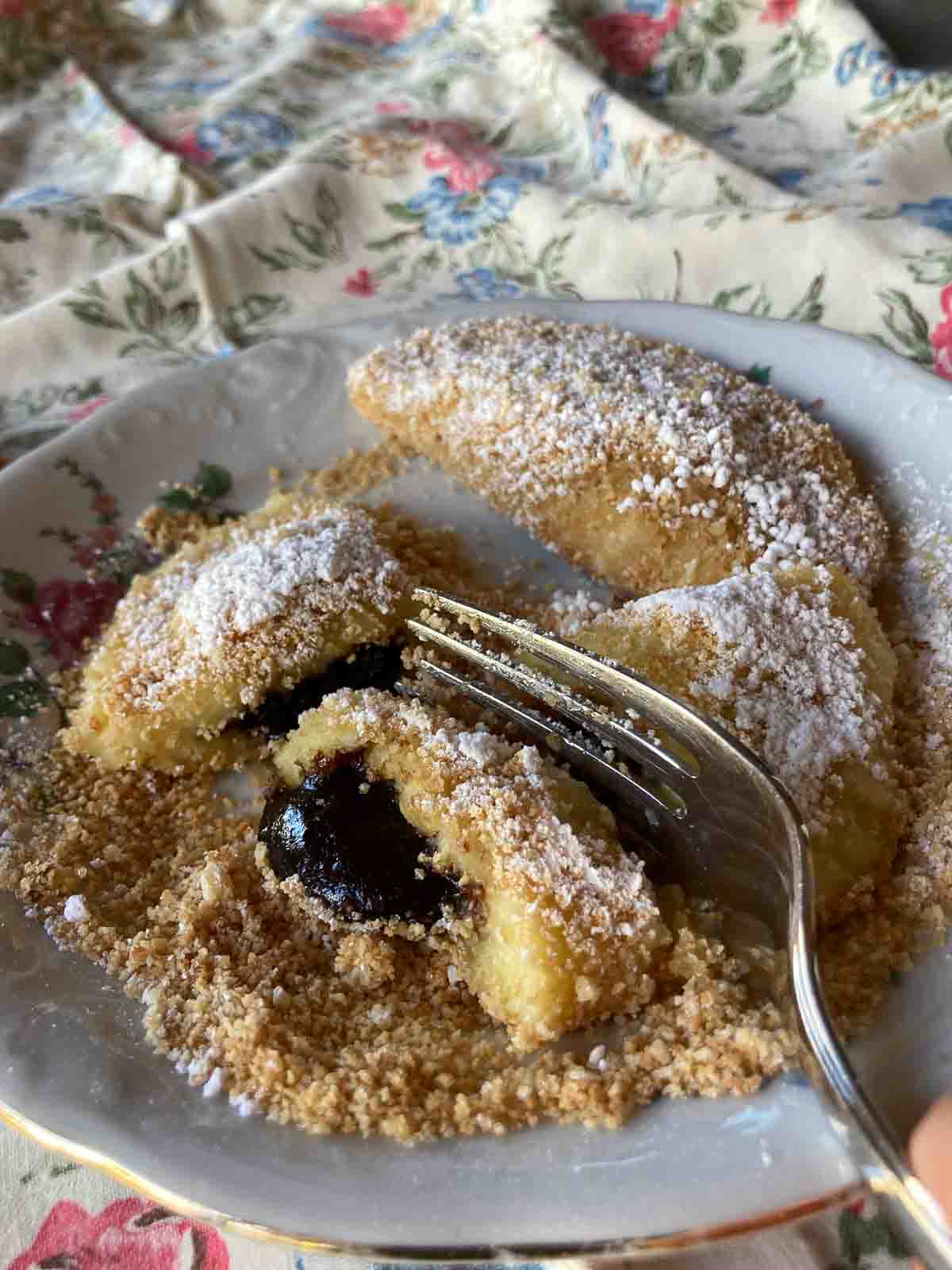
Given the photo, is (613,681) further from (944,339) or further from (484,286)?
(484,286)

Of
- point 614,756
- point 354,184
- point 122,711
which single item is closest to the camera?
point 614,756

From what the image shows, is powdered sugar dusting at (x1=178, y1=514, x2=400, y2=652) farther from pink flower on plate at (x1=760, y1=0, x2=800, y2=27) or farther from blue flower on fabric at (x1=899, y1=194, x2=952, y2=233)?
pink flower on plate at (x1=760, y1=0, x2=800, y2=27)

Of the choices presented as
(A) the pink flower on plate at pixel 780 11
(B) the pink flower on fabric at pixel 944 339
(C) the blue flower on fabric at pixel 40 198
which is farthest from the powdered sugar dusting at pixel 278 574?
(A) the pink flower on plate at pixel 780 11

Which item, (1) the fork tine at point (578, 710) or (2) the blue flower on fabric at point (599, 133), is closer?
(1) the fork tine at point (578, 710)

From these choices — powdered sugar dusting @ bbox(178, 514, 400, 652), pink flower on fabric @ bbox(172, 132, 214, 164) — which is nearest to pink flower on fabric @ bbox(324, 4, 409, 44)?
pink flower on fabric @ bbox(172, 132, 214, 164)

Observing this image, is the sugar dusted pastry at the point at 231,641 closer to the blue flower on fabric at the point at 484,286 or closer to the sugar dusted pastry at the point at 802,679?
the sugar dusted pastry at the point at 802,679

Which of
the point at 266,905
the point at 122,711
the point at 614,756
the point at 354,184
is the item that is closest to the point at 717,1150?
the point at 614,756

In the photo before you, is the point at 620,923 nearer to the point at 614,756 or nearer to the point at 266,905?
the point at 614,756
